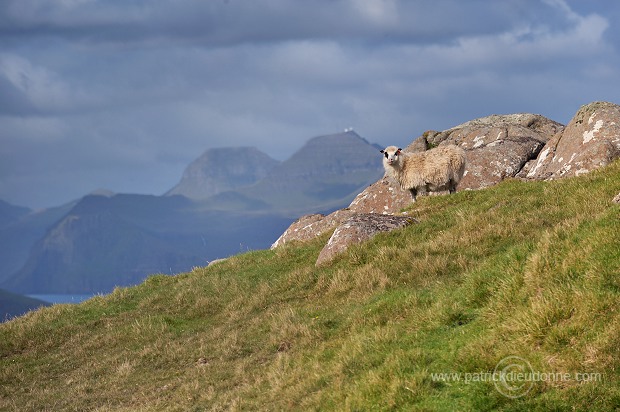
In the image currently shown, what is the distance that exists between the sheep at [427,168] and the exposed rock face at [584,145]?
4.20 metres

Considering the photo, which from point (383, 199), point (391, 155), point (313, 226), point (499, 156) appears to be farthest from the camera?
point (383, 199)

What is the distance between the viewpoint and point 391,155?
29.1m

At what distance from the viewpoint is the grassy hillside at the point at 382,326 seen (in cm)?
964

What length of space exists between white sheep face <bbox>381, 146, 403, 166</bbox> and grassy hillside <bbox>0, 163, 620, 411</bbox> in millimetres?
3536

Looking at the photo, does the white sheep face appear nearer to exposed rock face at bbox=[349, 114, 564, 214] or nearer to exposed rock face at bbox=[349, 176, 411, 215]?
exposed rock face at bbox=[349, 114, 564, 214]

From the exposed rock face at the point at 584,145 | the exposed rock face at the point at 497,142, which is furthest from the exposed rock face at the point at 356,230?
the exposed rock face at the point at 497,142

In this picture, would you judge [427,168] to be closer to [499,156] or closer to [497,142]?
[499,156]

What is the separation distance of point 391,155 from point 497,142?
882 centimetres

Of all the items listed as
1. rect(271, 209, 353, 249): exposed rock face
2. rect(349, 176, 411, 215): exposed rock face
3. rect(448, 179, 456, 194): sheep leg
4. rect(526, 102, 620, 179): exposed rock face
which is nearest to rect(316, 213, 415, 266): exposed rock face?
rect(271, 209, 353, 249): exposed rock face

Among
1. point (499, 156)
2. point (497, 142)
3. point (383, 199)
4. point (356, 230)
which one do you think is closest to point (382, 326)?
point (356, 230)

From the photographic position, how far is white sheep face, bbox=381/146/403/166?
2908 cm

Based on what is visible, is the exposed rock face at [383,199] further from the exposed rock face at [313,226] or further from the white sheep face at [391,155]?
the white sheep face at [391,155]

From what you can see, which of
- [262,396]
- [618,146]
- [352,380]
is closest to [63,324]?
[262,396]

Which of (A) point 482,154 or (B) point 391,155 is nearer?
(B) point 391,155
